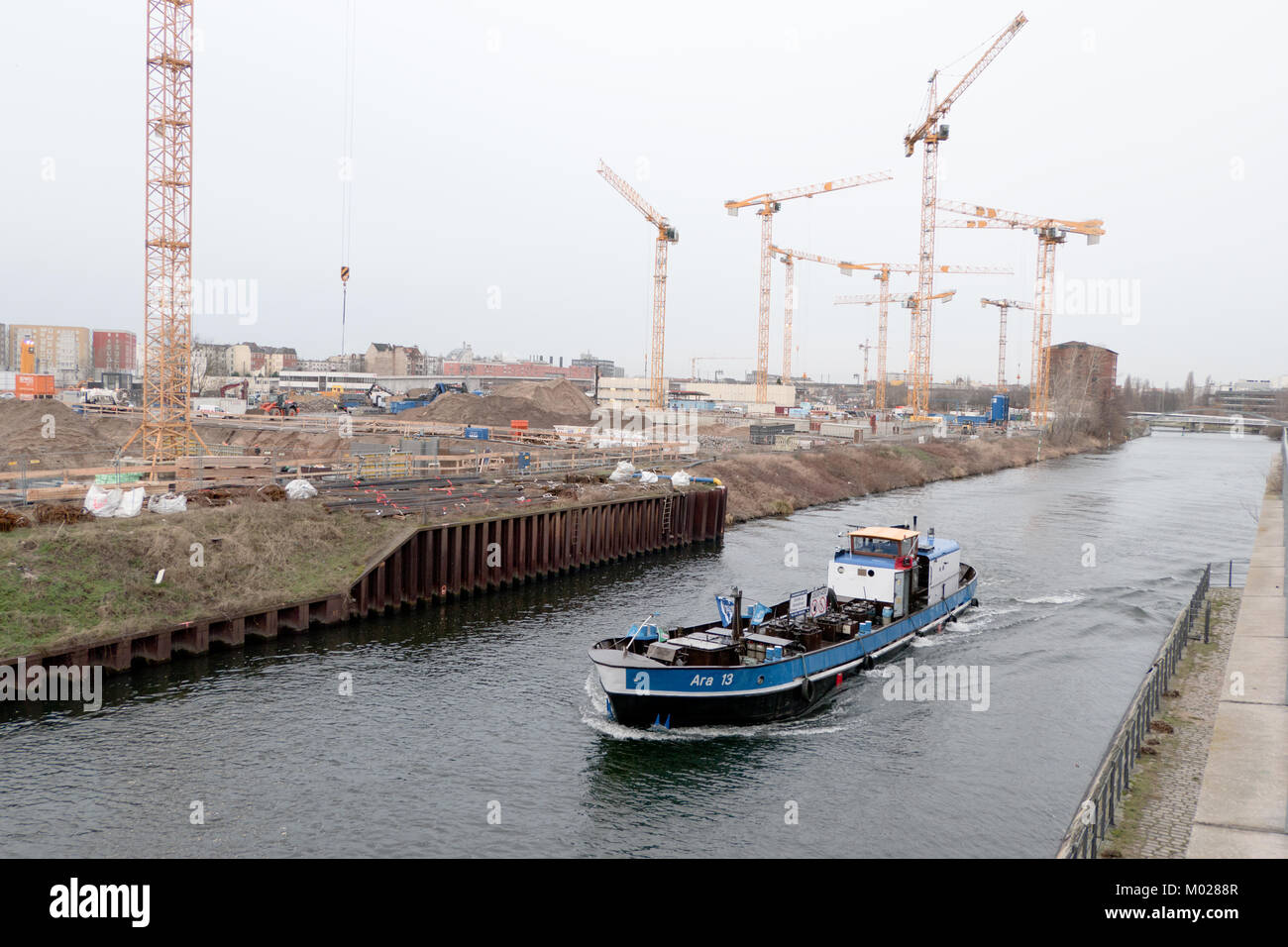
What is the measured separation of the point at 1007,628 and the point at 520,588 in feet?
73.3

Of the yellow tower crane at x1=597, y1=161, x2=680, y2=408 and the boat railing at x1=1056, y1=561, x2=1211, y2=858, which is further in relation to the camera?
the yellow tower crane at x1=597, y1=161, x2=680, y2=408

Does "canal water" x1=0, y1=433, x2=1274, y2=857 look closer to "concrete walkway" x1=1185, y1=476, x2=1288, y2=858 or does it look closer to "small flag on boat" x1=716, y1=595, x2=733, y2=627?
"concrete walkway" x1=1185, y1=476, x2=1288, y2=858

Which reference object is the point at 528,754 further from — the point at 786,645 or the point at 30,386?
the point at 30,386

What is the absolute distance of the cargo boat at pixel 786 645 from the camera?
25.6 meters

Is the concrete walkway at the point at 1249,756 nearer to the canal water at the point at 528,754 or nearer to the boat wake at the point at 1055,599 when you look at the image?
the canal water at the point at 528,754

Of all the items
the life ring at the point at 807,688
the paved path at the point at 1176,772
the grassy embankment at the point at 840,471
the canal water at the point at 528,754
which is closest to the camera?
the paved path at the point at 1176,772

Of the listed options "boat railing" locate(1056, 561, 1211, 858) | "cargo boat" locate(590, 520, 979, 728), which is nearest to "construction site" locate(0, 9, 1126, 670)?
"cargo boat" locate(590, 520, 979, 728)

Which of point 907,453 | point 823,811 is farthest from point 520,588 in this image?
point 907,453

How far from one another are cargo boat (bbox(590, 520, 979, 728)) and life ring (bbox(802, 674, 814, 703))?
1.4 inches

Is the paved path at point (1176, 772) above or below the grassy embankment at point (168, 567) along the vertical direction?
below

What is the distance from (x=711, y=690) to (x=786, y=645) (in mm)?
3288

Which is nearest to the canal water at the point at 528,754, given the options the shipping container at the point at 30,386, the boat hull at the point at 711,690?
the boat hull at the point at 711,690

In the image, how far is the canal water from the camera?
1975 cm

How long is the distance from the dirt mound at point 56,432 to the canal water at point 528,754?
4485cm
